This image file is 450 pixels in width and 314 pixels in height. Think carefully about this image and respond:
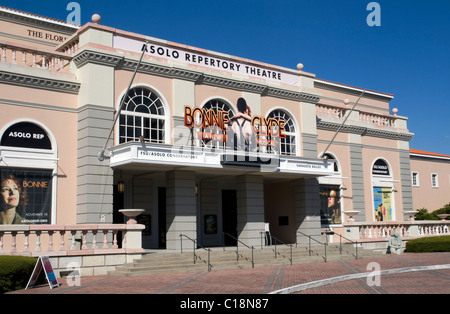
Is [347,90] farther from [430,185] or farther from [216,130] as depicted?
[216,130]

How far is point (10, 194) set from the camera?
22031 mm

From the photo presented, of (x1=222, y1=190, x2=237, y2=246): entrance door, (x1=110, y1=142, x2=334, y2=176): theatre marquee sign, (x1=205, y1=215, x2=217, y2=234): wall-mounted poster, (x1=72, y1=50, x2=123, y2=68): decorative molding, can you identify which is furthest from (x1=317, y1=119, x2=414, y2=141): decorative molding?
(x1=72, y1=50, x2=123, y2=68): decorative molding

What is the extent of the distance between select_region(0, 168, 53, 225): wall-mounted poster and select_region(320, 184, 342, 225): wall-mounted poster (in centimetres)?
1718

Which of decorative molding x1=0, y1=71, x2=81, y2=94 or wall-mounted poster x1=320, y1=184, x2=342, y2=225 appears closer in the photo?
decorative molding x1=0, y1=71, x2=81, y2=94

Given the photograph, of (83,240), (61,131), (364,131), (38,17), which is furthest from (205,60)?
(364,131)

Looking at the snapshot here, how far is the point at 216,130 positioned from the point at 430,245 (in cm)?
1395

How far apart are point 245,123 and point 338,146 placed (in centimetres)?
952

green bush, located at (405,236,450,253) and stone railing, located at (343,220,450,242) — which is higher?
stone railing, located at (343,220,450,242)

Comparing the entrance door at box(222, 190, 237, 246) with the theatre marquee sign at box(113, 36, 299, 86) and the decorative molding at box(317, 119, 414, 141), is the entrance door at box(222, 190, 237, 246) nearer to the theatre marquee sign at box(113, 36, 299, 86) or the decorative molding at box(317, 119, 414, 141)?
the theatre marquee sign at box(113, 36, 299, 86)

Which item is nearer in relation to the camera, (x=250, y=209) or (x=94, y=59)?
(x=94, y=59)

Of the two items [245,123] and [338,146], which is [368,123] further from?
[245,123]

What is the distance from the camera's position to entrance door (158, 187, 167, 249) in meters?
27.8

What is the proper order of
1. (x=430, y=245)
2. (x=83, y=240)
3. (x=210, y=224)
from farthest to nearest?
(x=210, y=224)
(x=430, y=245)
(x=83, y=240)

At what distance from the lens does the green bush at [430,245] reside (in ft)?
96.9
